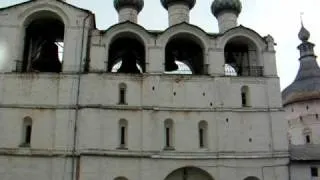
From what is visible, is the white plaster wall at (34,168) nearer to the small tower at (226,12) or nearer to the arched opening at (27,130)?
the arched opening at (27,130)

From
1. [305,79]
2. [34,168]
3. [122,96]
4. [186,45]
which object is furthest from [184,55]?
[305,79]

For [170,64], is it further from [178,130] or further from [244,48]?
[178,130]

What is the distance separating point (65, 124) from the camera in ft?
64.8

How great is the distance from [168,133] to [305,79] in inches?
721

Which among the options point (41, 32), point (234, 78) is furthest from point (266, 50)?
point (41, 32)

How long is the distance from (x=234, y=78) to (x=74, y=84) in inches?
286

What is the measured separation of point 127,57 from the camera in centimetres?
2417

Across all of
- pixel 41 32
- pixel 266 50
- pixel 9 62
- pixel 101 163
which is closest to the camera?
pixel 101 163

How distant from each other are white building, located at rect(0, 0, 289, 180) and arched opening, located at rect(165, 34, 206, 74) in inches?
33.0

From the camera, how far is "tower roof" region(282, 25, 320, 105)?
33844 mm

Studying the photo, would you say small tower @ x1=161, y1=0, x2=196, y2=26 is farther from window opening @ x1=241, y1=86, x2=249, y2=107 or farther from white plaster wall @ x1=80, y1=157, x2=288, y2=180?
white plaster wall @ x1=80, y1=157, x2=288, y2=180

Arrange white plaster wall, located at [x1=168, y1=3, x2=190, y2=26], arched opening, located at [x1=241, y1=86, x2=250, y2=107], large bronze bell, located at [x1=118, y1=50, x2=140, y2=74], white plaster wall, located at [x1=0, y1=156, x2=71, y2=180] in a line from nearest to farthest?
white plaster wall, located at [x1=0, y1=156, x2=71, y2=180], arched opening, located at [x1=241, y1=86, x2=250, y2=107], large bronze bell, located at [x1=118, y1=50, x2=140, y2=74], white plaster wall, located at [x1=168, y1=3, x2=190, y2=26]

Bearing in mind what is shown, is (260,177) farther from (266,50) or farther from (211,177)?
(266,50)

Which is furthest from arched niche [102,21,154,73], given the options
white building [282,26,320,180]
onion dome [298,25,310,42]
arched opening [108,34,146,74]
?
onion dome [298,25,310,42]
